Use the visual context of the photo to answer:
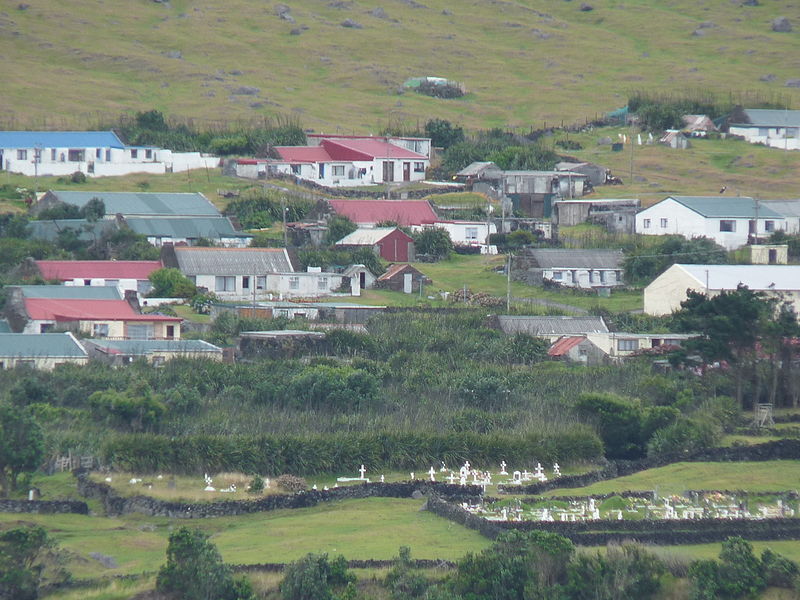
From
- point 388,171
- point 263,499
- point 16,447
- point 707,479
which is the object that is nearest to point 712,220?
point 388,171

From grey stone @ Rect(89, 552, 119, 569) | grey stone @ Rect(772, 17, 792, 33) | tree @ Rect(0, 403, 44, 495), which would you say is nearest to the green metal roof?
tree @ Rect(0, 403, 44, 495)

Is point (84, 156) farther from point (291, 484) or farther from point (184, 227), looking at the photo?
point (291, 484)

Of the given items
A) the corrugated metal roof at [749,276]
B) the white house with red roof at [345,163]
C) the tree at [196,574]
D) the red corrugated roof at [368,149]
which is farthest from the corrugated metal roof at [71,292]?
the tree at [196,574]

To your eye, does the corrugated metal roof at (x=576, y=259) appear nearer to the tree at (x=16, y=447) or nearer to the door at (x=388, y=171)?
the door at (x=388, y=171)

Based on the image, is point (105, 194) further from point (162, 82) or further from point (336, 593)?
point (336, 593)

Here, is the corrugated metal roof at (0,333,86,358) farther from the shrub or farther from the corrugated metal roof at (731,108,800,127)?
the corrugated metal roof at (731,108,800,127)

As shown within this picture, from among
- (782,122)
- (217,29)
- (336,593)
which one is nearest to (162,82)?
(217,29)
